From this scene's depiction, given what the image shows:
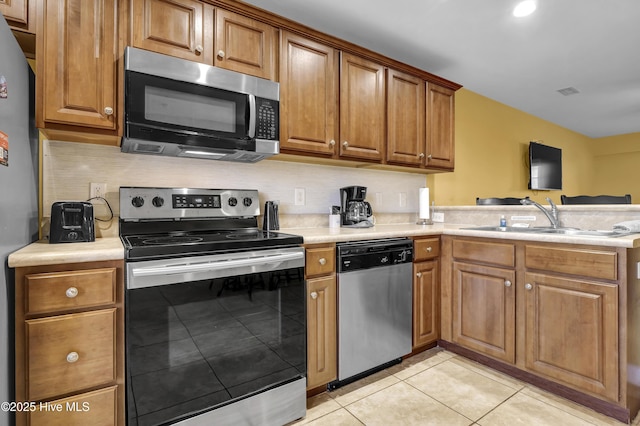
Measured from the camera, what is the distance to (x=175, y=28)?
5.41 ft

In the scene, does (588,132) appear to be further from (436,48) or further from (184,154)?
(184,154)

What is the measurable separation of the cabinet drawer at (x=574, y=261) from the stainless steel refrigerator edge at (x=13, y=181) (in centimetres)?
247

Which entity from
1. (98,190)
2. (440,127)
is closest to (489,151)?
(440,127)

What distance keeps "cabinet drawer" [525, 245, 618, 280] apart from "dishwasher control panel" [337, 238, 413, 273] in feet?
2.38

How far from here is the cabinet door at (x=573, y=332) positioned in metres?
1.63

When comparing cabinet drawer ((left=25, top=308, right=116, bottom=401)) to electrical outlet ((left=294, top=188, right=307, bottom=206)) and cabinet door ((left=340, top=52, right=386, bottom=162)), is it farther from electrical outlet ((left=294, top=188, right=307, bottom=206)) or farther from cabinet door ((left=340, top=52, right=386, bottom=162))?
cabinet door ((left=340, top=52, right=386, bottom=162))

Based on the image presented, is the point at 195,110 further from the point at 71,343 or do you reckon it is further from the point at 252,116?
the point at 71,343

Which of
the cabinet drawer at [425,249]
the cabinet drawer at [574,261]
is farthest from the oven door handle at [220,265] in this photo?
the cabinet drawer at [574,261]

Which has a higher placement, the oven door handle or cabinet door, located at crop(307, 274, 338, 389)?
the oven door handle

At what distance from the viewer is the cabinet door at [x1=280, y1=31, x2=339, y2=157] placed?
200 centimetres

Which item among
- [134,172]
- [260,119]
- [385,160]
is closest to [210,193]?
[134,172]

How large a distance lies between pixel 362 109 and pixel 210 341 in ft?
5.95

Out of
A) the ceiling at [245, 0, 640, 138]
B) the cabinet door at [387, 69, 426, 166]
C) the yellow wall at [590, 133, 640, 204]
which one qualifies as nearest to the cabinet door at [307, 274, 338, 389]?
the cabinet door at [387, 69, 426, 166]

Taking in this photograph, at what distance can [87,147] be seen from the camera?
1.73m
